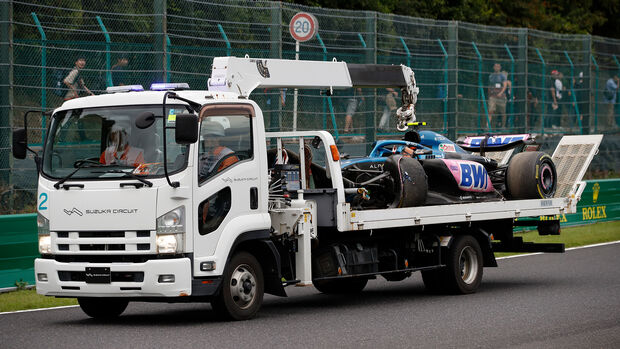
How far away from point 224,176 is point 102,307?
77.5 inches

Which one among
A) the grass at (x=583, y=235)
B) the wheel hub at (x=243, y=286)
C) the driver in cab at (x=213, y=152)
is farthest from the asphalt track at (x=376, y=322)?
the grass at (x=583, y=235)

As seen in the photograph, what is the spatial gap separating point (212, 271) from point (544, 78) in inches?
→ 681

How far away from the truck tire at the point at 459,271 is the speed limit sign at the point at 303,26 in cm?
566

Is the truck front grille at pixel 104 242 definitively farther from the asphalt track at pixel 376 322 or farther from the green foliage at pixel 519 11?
the green foliage at pixel 519 11

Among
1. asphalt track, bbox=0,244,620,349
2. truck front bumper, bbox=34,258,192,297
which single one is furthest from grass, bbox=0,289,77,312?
truck front bumper, bbox=34,258,192,297

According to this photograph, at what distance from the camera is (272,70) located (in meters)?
12.8

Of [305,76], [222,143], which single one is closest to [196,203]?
[222,143]

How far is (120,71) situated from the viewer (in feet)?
56.5

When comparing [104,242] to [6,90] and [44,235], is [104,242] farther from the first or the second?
[6,90]

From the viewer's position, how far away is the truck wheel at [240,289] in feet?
36.7

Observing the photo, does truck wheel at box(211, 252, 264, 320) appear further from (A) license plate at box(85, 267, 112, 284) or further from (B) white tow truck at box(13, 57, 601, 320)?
(A) license plate at box(85, 267, 112, 284)

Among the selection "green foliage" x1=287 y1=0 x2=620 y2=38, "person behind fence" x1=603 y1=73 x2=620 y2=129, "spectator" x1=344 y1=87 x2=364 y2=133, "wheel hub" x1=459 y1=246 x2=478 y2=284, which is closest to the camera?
"wheel hub" x1=459 y1=246 x2=478 y2=284

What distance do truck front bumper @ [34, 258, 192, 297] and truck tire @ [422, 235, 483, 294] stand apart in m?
4.19

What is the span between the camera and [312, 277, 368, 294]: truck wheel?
14.3 m
